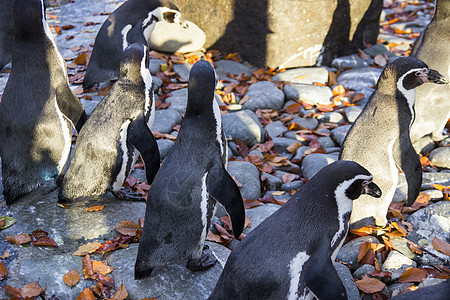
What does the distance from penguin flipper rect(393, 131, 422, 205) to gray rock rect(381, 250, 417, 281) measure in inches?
24.6

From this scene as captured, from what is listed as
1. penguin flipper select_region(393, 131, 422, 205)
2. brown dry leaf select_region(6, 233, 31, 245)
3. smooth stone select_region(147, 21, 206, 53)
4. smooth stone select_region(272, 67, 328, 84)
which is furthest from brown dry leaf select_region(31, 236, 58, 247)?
smooth stone select_region(147, 21, 206, 53)

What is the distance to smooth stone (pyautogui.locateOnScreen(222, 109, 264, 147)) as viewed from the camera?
17.0 feet

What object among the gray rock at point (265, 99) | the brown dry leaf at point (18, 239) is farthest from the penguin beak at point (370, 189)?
the gray rock at point (265, 99)

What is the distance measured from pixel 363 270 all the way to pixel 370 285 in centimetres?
17

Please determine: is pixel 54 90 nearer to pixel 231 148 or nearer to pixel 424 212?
pixel 231 148

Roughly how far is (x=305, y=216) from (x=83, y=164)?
76.8 inches

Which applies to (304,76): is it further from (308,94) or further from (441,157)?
(441,157)

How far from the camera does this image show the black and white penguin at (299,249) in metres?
2.47

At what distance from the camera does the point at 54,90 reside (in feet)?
13.7

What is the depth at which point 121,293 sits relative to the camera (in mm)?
2988

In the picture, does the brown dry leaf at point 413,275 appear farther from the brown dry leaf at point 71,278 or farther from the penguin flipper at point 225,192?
the brown dry leaf at point 71,278

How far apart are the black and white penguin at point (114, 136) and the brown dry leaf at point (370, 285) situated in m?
1.63

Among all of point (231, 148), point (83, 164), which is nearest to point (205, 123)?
point (83, 164)

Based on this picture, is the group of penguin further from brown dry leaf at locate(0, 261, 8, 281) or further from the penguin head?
brown dry leaf at locate(0, 261, 8, 281)
